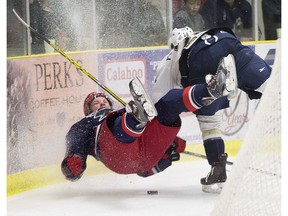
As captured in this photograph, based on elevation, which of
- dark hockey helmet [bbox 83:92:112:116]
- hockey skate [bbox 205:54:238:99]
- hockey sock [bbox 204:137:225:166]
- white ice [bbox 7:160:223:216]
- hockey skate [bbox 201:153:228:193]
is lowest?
white ice [bbox 7:160:223:216]

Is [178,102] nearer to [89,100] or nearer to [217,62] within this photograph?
[217,62]

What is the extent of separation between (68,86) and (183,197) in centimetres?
79

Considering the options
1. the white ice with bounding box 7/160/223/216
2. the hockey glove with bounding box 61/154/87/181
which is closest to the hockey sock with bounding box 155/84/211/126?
the white ice with bounding box 7/160/223/216

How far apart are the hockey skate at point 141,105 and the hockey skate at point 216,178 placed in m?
0.44

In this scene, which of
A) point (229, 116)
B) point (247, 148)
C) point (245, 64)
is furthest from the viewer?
point (229, 116)

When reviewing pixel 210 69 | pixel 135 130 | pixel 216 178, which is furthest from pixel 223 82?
pixel 216 178

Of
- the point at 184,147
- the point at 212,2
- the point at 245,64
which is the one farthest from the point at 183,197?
the point at 212,2

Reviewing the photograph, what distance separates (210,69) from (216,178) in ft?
1.68

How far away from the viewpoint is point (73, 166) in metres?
4.11

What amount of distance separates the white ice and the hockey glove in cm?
4

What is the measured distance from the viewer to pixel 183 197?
3.99 metres

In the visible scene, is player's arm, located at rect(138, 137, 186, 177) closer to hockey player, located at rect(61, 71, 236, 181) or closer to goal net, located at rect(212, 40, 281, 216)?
hockey player, located at rect(61, 71, 236, 181)

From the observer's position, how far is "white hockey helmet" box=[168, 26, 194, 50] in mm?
3953

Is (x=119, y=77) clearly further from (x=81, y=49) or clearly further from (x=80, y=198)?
(x=80, y=198)
